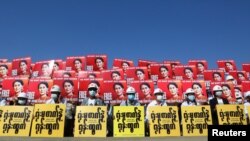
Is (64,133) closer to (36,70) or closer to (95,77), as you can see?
(95,77)

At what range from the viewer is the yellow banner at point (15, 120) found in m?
17.2

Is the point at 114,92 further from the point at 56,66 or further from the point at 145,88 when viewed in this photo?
the point at 56,66

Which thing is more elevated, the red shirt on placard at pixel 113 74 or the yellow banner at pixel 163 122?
the red shirt on placard at pixel 113 74

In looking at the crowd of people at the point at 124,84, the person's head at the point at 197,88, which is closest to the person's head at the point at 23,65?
the crowd of people at the point at 124,84

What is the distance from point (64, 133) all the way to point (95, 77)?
763 centimetres

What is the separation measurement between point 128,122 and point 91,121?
1544 mm

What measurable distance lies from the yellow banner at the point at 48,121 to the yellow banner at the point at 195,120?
17.0 feet

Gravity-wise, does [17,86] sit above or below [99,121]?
above

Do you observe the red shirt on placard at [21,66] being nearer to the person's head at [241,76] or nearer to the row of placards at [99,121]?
the row of placards at [99,121]

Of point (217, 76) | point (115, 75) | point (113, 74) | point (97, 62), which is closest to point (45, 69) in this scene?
point (97, 62)

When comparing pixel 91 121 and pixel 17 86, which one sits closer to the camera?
pixel 91 121

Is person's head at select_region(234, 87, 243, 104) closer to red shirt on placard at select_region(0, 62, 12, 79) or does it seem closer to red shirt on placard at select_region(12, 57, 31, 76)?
red shirt on placard at select_region(12, 57, 31, 76)

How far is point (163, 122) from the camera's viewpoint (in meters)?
17.6

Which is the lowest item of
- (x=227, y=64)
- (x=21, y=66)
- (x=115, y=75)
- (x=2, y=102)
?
(x=2, y=102)
